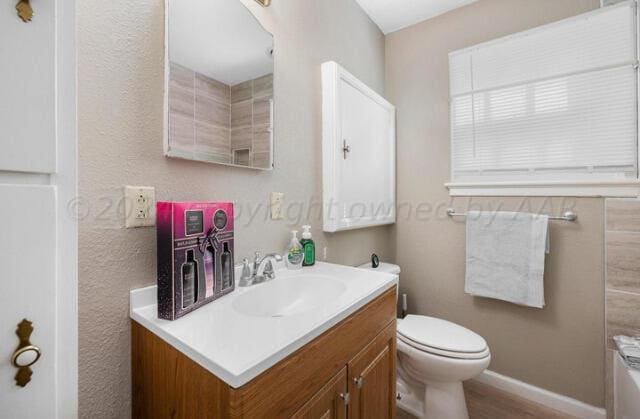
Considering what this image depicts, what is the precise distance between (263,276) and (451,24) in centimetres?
203

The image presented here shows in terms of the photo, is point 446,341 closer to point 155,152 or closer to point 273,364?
point 273,364

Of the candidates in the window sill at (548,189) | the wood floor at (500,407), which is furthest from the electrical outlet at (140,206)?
the window sill at (548,189)

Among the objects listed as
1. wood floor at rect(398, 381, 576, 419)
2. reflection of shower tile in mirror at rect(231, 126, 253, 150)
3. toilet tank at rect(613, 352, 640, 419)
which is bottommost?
wood floor at rect(398, 381, 576, 419)

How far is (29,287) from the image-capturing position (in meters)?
0.43

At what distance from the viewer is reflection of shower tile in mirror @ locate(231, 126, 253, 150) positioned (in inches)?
39.5

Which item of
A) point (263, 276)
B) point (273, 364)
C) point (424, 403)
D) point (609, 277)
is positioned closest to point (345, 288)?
point (263, 276)

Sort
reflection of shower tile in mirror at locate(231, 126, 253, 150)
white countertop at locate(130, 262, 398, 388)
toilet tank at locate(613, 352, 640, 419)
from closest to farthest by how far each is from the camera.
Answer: white countertop at locate(130, 262, 398, 388) < reflection of shower tile in mirror at locate(231, 126, 253, 150) < toilet tank at locate(613, 352, 640, 419)

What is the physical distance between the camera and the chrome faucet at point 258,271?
969 mm

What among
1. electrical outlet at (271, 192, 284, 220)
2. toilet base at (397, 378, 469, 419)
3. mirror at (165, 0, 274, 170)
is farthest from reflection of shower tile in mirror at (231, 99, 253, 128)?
toilet base at (397, 378, 469, 419)

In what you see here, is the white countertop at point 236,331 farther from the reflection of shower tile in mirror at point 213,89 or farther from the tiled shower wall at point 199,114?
the reflection of shower tile in mirror at point 213,89

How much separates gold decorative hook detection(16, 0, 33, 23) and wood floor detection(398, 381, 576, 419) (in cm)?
198

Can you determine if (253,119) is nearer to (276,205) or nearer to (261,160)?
(261,160)

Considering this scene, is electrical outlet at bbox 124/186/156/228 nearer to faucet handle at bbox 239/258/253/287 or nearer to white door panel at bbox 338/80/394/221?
faucet handle at bbox 239/258/253/287

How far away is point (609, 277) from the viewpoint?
1.39 m
